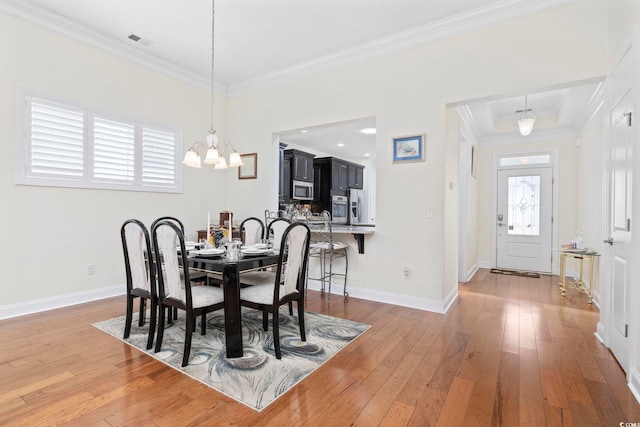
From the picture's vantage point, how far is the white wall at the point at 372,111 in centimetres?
300

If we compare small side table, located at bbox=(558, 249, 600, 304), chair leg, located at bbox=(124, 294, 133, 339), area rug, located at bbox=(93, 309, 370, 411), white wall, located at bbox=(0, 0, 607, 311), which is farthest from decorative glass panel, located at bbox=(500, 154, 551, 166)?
chair leg, located at bbox=(124, 294, 133, 339)

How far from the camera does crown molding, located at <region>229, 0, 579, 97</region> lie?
9.82 ft

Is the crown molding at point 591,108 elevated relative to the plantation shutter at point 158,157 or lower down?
elevated

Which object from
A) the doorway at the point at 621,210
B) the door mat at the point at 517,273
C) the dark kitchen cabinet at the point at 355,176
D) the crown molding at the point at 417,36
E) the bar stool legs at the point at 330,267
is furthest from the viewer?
the dark kitchen cabinet at the point at 355,176

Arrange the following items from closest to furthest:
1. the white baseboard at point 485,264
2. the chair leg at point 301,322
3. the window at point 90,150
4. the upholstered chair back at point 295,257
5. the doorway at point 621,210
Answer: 1. the doorway at point 621,210
2. the upholstered chair back at point 295,257
3. the chair leg at point 301,322
4. the window at point 90,150
5. the white baseboard at point 485,264

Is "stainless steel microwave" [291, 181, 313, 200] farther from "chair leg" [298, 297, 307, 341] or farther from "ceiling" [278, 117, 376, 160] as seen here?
"chair leg" [298, 297, 307, 341]

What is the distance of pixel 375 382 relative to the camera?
2031mm

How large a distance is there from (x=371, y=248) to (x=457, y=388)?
209 cm

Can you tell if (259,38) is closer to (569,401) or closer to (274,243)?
(274,243)

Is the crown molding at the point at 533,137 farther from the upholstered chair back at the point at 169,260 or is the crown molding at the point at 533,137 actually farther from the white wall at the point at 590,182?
the upholstered chair back at the point at 169,260

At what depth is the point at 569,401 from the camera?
1851 mm

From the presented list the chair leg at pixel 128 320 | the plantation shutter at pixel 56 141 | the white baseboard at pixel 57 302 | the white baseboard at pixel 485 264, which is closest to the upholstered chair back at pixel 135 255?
the chair leg at pixel 128 320

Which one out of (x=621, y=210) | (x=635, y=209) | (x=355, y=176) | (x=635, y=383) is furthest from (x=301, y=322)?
(x=355, y=176)

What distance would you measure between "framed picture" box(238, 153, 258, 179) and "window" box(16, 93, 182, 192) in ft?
3.18
